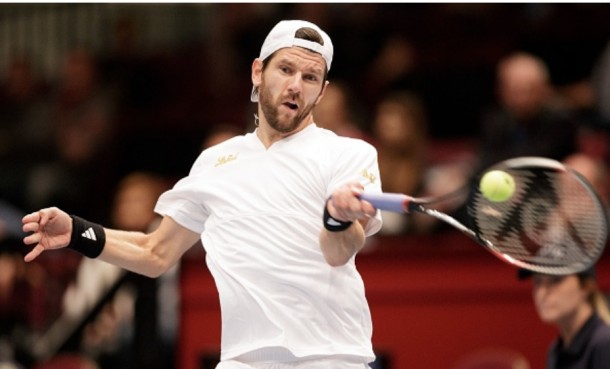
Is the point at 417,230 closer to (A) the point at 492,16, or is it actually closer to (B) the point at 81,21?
(A) the point at 492,16

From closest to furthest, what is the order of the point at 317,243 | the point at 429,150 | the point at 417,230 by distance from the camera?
the point at 317,243
the point at 417,230
the point at 429,150

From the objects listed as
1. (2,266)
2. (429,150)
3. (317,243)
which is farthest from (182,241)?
(429,150)

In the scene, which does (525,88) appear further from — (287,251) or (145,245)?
(287,251)

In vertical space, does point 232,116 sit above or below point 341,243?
below

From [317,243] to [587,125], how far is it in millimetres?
4997

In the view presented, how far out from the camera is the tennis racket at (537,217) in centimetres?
495

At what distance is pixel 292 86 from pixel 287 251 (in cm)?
71

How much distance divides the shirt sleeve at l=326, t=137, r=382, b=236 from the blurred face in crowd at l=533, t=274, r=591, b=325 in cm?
160

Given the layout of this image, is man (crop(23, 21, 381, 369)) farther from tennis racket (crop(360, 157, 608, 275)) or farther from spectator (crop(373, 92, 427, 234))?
spectator (crop(373, 92, 427, 234))

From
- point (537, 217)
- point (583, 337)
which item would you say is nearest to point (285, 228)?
point (537, 217)

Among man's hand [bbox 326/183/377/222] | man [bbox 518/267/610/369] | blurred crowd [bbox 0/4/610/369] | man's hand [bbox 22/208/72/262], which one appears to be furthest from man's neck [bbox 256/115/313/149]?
blurred crowd [bbox 0/4/610/369]

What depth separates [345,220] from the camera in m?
4.68

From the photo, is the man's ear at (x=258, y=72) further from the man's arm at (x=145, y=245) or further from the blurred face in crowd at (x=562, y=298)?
the blurred face in crowd at (x=562, y=298)

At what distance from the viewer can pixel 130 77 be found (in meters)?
13.7
